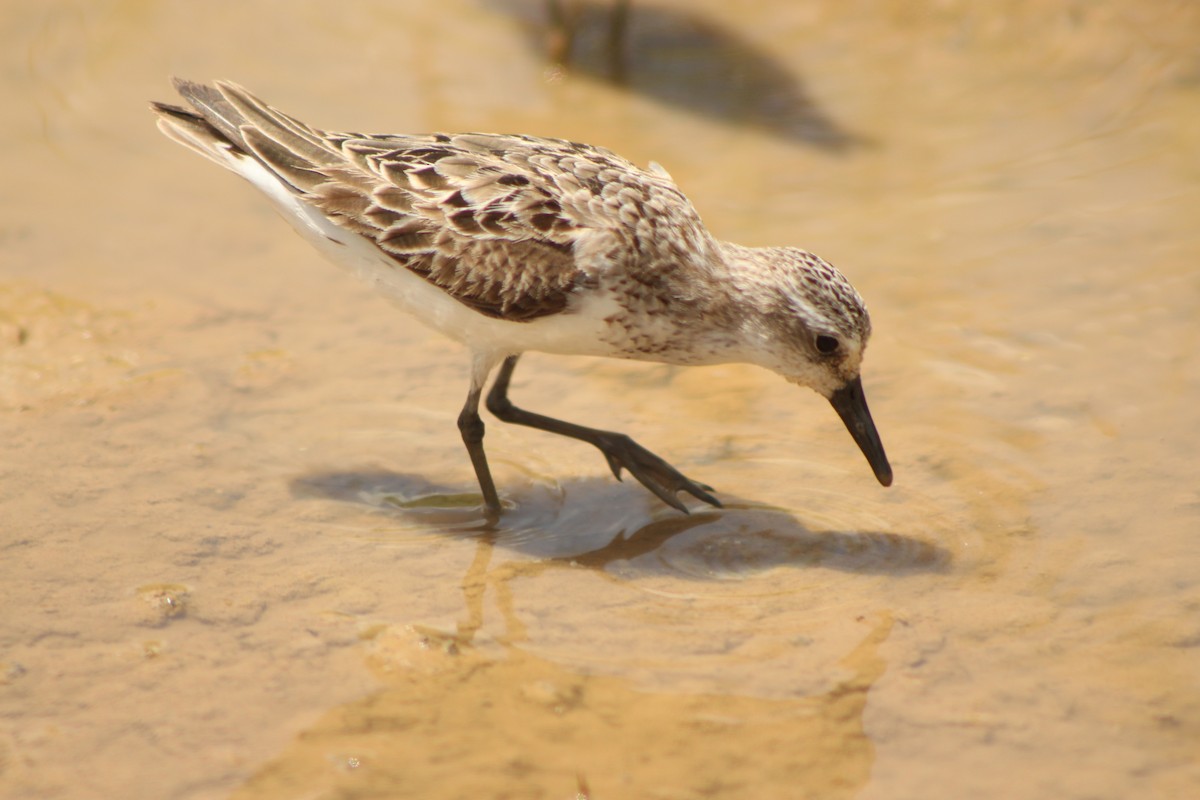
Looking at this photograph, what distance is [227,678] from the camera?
5234 millimetres

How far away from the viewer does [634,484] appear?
6.96m

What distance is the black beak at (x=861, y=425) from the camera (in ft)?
20.5

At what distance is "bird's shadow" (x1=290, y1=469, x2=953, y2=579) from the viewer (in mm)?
6145

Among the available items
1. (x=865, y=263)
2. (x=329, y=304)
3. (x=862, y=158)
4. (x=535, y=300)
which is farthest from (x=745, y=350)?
(x=862, y=158)

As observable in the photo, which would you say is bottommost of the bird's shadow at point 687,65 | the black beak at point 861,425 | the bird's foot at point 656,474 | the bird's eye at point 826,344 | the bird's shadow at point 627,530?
the bird's shadow at point 627,530

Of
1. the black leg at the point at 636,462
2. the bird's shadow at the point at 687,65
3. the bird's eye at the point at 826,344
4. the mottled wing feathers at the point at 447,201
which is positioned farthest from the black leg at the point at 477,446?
the bird's shadow at the point at 687,65

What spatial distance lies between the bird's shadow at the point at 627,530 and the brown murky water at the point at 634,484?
26 millimetres

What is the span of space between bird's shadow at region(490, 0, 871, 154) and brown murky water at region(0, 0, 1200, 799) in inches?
3.0

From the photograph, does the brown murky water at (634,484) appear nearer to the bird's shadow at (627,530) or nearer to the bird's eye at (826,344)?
the bird's shadow at (627,530)

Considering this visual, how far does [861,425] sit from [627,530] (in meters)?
1.31

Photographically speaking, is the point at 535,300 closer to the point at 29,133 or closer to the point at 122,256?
the point at 122,256

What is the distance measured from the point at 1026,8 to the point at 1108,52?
925 millimetres

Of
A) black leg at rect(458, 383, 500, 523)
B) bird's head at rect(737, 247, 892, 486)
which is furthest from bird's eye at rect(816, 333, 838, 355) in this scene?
black leg at rect(458, 383, 500, 523)

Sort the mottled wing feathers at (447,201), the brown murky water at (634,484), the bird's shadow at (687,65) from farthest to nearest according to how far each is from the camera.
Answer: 1. the bird's shadow at (687,65)
2. the mottled wing feathers at (447,201)
3. the brown murky water at (634,484)
